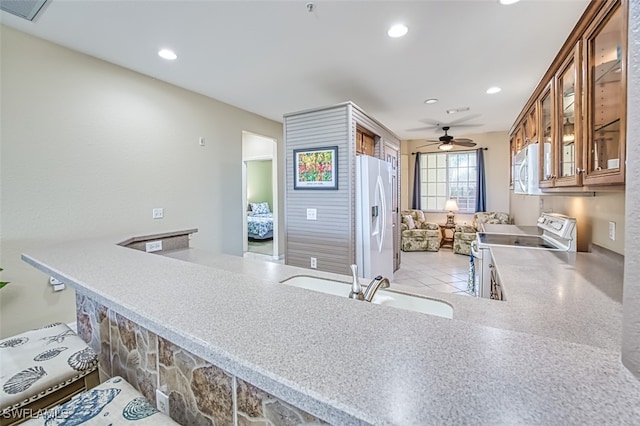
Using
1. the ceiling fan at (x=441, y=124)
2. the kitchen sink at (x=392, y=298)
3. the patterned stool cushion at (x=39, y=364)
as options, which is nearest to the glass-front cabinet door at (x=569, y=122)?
the kitchen sink at (x=392, y=298)

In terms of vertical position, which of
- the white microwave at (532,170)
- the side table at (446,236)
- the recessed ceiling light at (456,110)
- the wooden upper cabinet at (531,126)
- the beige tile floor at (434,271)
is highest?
the recessed ceiling light at (456,110)

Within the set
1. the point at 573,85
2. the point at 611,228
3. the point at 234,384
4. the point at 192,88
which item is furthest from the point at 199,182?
the point at 611,228

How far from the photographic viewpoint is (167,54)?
2.86 meters

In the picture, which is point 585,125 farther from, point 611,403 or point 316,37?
point 316,37

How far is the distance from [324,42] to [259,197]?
730 centimetres

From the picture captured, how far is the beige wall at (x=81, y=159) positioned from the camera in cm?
244

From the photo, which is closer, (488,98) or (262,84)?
(262,84)

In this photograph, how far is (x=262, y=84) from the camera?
11.8 ft

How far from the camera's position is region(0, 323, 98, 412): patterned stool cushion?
40.3 inches

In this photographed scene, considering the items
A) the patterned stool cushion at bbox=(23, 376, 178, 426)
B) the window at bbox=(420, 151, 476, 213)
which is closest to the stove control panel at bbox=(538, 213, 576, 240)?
the patterned stool cushion at bbox=(23, 376, 178, 426)

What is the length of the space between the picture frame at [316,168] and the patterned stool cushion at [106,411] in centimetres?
265

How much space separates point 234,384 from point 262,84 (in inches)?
140

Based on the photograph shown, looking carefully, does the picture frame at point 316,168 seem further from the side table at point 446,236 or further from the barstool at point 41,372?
the side table at point 446,236

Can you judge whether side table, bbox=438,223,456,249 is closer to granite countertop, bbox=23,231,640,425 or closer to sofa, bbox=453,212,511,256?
sofa, bbox=453,212,511,256
